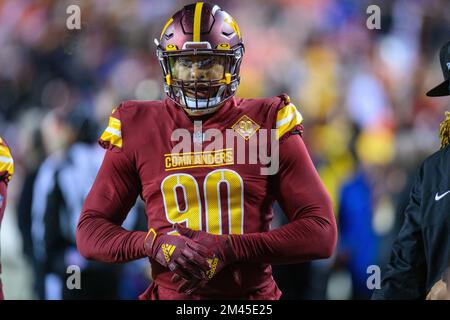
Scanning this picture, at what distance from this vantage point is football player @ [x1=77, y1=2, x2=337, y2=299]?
2.28 meters

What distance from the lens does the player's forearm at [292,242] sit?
88.6 inches

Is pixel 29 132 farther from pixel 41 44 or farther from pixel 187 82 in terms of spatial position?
pixel 187 82

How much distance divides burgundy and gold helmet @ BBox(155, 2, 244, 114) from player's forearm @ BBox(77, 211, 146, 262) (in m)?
0.38

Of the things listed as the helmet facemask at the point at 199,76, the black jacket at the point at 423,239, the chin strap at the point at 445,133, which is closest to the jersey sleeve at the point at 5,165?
the helmet facemask at the point at 199,76

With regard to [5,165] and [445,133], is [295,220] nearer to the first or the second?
[445,133]

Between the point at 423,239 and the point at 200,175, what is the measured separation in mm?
607

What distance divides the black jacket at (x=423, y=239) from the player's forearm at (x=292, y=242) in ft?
0.62

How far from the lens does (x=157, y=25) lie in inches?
154

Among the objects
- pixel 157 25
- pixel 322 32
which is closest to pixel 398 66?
pixel 322 32

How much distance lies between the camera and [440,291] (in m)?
2.05

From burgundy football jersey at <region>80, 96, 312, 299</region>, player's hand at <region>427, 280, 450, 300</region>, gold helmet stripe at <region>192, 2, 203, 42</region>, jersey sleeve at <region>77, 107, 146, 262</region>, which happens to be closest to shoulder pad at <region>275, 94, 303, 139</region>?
burgundy football jersey at <region>80, 96, 312, 299</region>

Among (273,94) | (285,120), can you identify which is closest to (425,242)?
(285,120)

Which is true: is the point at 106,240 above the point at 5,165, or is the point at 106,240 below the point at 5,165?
below

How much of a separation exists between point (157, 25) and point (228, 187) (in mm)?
1759
